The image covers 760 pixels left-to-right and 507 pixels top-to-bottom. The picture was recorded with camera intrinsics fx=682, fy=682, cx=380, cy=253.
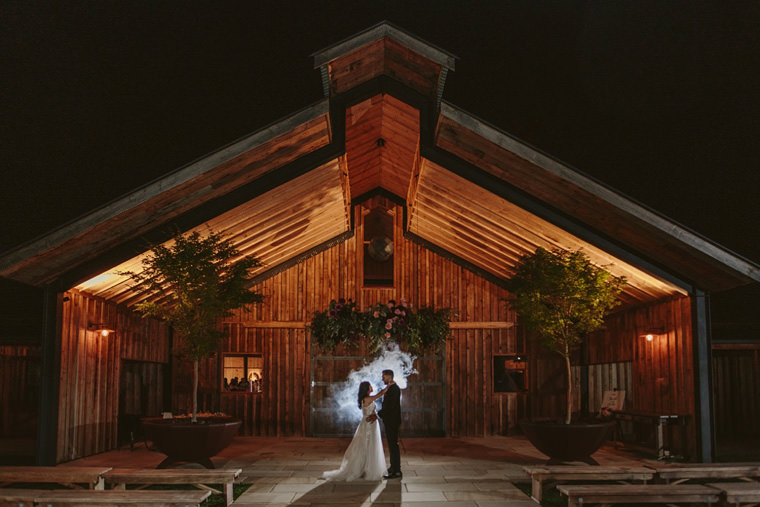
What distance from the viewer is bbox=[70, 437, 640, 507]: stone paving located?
812 cm

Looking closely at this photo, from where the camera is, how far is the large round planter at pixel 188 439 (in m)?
9.34

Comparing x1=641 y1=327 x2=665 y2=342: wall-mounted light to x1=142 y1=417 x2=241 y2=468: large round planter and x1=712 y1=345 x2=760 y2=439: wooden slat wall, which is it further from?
x1=142 y1=417 x2=241 y2=468: large round planter

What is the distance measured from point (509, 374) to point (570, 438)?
8258 mm

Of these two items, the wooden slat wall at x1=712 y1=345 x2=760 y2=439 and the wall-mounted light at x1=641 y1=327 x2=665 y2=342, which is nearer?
the wall-mounted light at x1=641 y1=327 x2=665 y2=342

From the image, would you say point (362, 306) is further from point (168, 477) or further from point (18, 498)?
point (18, 498)

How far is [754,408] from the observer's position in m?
16.7

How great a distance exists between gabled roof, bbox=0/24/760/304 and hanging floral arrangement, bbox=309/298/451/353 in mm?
2555

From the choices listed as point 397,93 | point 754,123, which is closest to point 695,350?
point 397,93

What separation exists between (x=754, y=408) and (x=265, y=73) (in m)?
24.2

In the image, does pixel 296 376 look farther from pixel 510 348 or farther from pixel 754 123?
pixel 754 123

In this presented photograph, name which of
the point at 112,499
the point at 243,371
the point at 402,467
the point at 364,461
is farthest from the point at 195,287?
the point at 243,371

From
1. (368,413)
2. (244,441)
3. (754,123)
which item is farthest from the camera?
(754,123)

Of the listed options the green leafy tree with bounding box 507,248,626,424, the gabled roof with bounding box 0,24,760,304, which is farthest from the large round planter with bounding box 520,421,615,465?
the gabled roof with bounding box 0,24,760,304

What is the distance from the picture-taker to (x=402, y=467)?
10.6 meters
